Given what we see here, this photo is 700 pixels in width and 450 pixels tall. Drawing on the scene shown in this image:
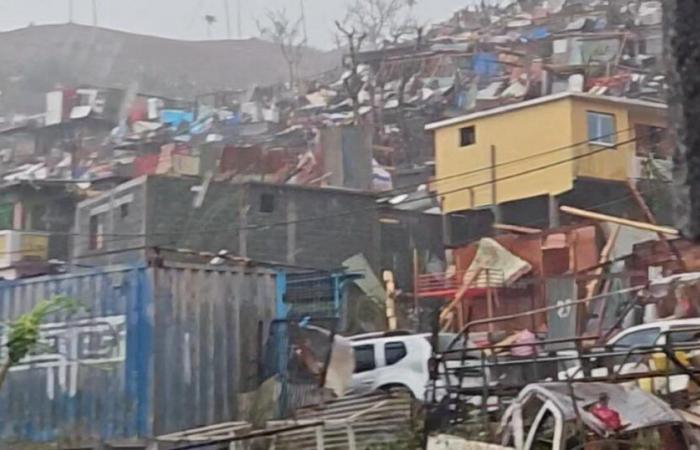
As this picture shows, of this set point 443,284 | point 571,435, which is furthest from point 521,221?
point 571,435

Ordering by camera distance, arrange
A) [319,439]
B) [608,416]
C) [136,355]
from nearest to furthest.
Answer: [608,416] < [319,439] < [136,355]

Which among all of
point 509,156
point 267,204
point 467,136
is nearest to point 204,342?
point 267,204

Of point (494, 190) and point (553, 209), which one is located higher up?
point (494, 190)

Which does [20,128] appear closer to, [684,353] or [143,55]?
[143,55]

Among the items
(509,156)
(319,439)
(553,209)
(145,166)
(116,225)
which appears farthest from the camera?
(145,166)

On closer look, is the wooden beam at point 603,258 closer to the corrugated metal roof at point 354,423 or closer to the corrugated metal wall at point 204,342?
the corrugated metal wall at point 204,342

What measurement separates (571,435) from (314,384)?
20.7 ft

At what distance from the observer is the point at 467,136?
106 feet

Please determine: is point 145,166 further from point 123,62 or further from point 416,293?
point 123,62

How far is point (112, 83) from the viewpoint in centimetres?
7456

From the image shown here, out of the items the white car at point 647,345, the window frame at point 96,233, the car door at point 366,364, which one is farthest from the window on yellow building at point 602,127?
the white car at point 647,345

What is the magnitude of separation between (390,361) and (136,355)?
13.8ft

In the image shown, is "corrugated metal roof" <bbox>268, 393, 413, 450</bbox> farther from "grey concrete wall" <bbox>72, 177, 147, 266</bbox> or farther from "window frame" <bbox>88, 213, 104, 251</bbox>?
"window frame" <bbox>88, 213, 104, 251</bbox>

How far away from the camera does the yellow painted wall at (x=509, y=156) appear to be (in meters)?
29.7
